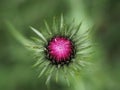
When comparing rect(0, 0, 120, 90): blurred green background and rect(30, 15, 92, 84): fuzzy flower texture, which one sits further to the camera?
rect(0, 0, 120, 90): blurred green background

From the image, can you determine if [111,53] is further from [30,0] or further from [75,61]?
[75,61]

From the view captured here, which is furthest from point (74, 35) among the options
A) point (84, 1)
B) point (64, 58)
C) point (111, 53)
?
point (111, 53)

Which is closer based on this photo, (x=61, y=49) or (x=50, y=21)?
(x=61, y=49)

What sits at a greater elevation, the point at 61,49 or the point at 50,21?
the point at 50,21

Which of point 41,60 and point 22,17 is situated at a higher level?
point 22,17

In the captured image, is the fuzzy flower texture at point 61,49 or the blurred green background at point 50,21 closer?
the fuzzy flower texture at point 61,49
